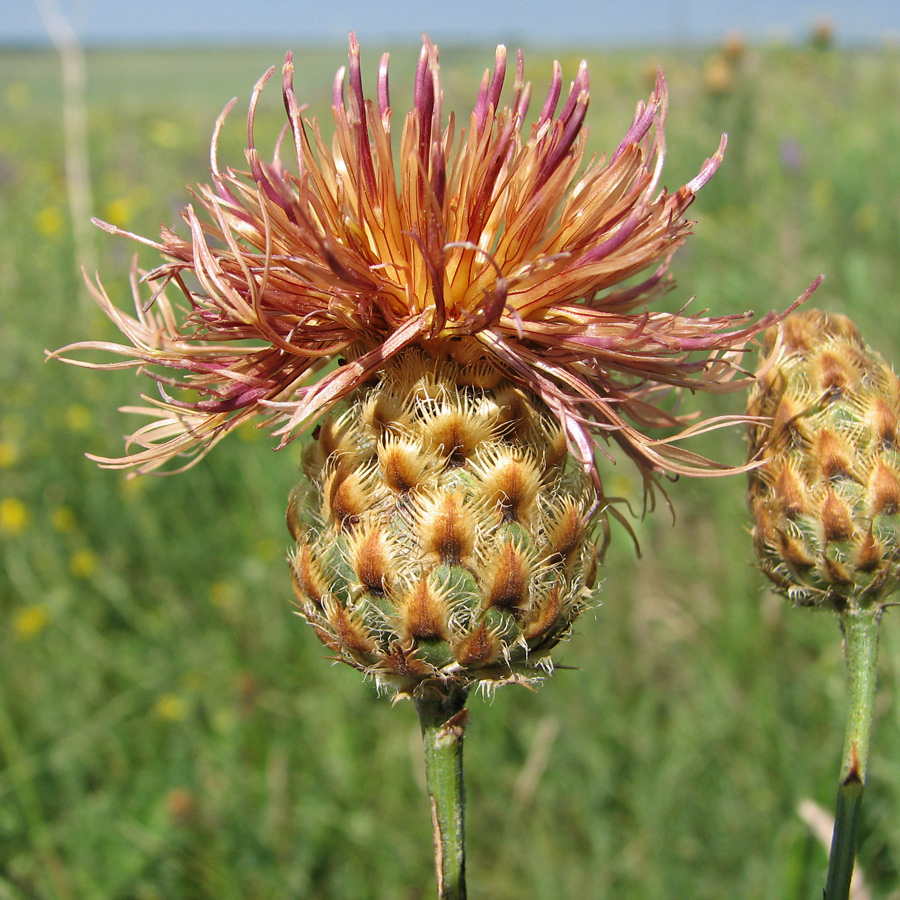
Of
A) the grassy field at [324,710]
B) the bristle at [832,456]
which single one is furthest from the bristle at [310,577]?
the grassy field at [324,710]

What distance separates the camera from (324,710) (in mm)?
3141

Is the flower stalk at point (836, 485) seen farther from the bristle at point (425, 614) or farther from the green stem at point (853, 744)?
the bristle at point (425, 614)

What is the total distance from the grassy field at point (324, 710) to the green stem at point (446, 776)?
993mm

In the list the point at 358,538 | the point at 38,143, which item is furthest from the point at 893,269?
the point at 38,143

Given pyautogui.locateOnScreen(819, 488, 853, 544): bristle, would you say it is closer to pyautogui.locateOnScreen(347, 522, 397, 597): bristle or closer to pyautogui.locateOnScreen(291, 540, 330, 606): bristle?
pyautogui.locateOnScreen(347, 522, 397, 597): bristle

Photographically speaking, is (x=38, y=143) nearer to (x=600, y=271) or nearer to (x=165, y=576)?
(x=165, y=576)

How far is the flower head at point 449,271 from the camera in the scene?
127 centimetres

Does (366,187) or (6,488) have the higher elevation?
(366,187)

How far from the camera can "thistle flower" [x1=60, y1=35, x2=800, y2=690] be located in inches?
48.4

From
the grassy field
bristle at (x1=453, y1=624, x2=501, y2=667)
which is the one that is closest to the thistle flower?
bristle at (x1=453, y1=624, x2=501, y2=667)

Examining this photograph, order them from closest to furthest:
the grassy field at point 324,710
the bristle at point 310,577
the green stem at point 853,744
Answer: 1. the green stem at point 853,744
2. the bristle at point 310,577
3. the grassy field at point 324,710

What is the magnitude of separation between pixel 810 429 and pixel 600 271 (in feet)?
1.54

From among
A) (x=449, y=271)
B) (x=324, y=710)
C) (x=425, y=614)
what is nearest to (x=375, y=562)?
(x=425, y=614)

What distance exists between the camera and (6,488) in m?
4.13
